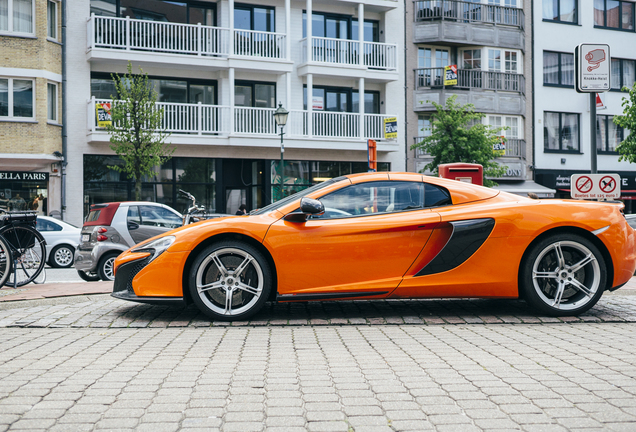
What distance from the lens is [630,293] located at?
8.47m

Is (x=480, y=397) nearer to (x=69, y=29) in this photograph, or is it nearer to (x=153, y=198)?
(x=153, y=198)

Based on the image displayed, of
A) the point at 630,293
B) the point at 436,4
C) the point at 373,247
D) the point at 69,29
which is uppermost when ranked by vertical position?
the point at 436,4

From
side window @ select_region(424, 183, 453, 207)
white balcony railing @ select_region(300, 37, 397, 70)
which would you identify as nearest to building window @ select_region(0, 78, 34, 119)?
white balcony railing @ select_region(300, 37, 397, 70)

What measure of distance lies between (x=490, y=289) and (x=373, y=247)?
1186mm

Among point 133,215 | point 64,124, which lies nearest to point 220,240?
point 133,215

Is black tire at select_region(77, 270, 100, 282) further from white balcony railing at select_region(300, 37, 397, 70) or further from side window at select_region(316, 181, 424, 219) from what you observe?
white balcony railing at select_region(300, 37, 397, 70)

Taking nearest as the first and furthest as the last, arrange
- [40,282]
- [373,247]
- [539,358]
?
1. [539,358]
2. [373,247]
3. [40,282]

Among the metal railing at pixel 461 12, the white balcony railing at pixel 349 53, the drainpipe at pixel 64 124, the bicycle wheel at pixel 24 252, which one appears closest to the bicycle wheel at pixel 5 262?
the bicycle wheel at pixel 24 252

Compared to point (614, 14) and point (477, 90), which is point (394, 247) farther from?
point (614, 14)

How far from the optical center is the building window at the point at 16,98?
2300 cm

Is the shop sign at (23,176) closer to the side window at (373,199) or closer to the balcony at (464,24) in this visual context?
the balcony at (464,24)

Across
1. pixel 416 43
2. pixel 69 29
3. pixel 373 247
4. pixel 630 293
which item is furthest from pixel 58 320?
pixel 416 43

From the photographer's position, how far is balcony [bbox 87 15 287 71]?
2427 centimetres

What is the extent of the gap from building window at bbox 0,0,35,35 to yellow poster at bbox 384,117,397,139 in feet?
45.4
